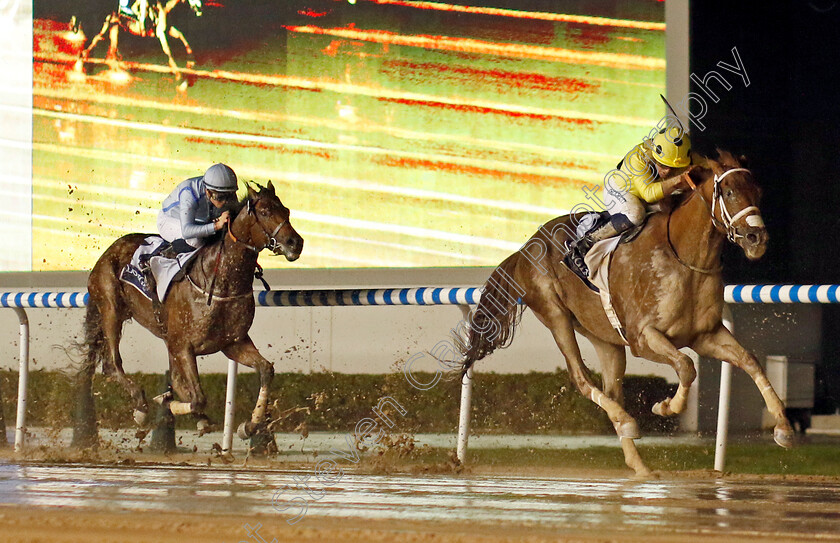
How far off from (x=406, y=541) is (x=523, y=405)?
4.45m

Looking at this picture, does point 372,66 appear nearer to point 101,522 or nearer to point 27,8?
point 27,8

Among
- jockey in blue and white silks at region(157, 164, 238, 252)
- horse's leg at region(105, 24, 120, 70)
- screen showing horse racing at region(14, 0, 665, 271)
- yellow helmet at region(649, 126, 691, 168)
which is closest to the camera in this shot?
yellow helmet at region(649, 126, 691, 168)

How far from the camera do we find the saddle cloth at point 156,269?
657 centimetres

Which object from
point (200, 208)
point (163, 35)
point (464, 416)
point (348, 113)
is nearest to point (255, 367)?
point (200, 208)

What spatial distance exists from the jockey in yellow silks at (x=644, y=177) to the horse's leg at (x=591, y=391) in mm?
533

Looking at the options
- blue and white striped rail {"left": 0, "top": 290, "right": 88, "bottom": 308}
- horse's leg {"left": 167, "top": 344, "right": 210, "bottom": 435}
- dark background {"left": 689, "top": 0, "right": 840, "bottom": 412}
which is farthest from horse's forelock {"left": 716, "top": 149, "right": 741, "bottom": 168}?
dark background {"left": 689, "top": 0, "right": 840, "bottom": 412}

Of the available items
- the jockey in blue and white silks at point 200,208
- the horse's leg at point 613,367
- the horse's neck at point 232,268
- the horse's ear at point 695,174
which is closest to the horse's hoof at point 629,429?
the horse's leg at point 613,367

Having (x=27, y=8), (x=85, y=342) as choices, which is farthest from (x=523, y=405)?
(x=27, y=8)

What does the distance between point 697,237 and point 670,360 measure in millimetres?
504

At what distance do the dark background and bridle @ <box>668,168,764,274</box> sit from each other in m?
4.23

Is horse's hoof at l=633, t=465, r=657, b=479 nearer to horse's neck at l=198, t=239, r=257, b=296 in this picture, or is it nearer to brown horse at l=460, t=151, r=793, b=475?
brown horse at l=460, t=151, r=793, b=475

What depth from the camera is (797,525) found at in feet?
13.0

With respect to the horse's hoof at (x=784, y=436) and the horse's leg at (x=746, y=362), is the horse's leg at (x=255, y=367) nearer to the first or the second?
the horse's leg at (x=746, y=362)

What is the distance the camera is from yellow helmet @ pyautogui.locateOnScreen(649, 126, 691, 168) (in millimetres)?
5418
